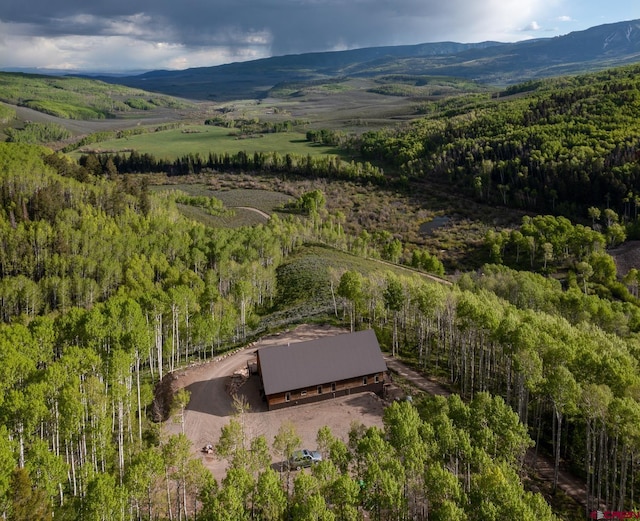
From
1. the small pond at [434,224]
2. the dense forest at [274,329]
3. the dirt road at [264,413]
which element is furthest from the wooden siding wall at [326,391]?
the small pond at [434,224]

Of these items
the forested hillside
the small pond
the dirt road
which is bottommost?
the small pond

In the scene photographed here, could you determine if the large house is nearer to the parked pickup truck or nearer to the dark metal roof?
the dark metal roof

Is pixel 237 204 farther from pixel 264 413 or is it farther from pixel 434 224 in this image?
pixel 264 413

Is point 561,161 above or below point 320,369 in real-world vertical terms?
above

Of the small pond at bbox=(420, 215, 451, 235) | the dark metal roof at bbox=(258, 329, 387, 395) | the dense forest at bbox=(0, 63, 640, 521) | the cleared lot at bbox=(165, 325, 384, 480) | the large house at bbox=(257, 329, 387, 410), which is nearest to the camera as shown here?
the dense forest at bbox=(0, 63, 640, 521)

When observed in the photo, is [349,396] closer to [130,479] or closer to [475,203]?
[130,479]

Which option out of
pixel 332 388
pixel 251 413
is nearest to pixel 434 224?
pixel 332 388

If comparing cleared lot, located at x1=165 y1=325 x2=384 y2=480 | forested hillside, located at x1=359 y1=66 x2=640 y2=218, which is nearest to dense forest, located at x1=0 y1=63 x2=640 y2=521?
cleared lot, located at x1=165 y1=325 x2=384 y2=480
